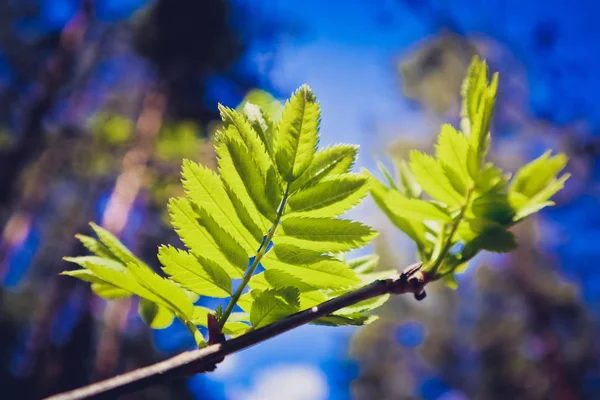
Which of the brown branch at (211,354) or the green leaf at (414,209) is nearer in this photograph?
the brown branch at (211,354)

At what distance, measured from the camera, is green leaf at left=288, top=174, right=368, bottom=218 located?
2.15ft

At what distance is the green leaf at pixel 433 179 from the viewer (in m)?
0.74

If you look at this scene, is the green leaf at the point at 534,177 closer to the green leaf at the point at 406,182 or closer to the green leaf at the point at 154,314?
the green leaf at the point at 406,182

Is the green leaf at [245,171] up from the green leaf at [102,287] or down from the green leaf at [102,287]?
up

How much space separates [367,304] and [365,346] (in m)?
22.2

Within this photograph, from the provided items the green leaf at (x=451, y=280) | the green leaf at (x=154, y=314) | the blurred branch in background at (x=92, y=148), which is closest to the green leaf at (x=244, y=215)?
the green leaf at (x=154, y=314)

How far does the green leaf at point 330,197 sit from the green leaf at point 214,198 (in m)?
0.09

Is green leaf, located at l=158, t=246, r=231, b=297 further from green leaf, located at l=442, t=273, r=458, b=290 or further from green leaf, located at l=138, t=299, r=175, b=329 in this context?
green leaf, located at l=442, t=273, r=458, b=290

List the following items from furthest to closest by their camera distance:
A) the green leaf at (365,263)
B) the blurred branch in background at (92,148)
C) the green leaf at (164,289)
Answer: the blurred branch in background at (92,148)
the green leaf at (365,263)
the green leaf at (164,289)

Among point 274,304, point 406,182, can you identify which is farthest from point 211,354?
point 406,182

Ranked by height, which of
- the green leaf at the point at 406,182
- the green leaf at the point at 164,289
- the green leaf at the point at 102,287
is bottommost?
the green leaf at the point at 164,289

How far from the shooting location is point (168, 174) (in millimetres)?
7121

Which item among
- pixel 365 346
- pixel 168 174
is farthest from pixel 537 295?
pixel 168 174

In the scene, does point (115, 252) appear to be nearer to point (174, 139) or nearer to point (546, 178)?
point (546, 178)
